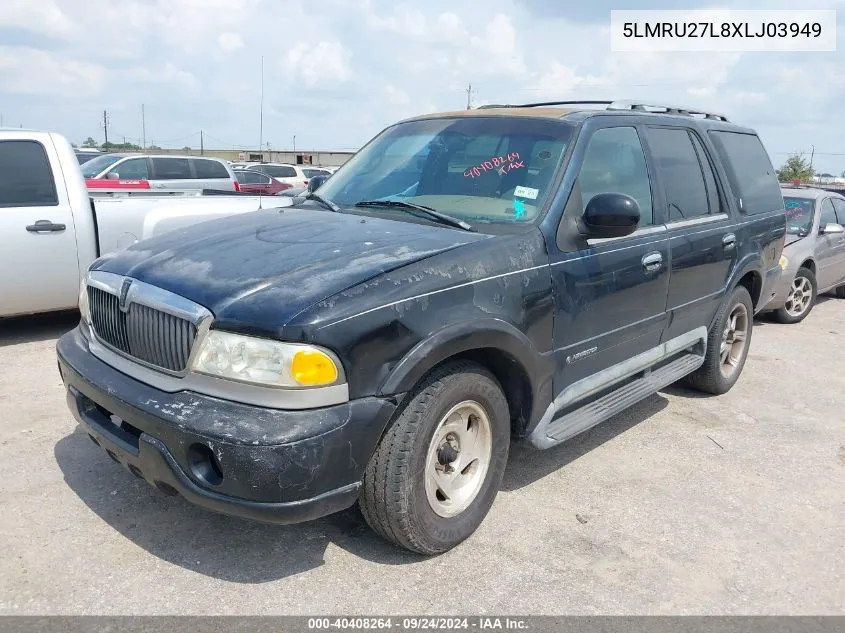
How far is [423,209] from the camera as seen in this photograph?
11.9 ft

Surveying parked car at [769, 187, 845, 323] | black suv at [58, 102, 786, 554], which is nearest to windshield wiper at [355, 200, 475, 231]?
black suv at [58, 102, 786, 554]

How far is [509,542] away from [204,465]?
1.46 meters

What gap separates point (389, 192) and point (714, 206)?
7.77 feet

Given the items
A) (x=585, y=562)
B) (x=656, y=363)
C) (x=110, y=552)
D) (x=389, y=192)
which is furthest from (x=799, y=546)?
(x=110, y=552)

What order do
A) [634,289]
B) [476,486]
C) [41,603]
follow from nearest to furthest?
[41,603] → [476,486] → [634,289]

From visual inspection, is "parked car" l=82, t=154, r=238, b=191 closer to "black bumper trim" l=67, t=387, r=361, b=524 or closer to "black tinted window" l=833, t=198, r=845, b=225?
"black tinted window" l=833, t=198, r=845, b=225

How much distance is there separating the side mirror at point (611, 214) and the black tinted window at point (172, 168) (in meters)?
12.5

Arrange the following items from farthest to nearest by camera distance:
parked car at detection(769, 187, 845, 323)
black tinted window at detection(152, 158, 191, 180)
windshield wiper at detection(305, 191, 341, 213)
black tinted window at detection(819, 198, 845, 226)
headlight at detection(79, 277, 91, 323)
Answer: black tinted window at detection(152, 158, 191, 180) < black tinted window at detection(819, 198, 845, 226) < parked car at detection(769, 187, 845, 323) < windshield wiper at detection(305, 191, 341, 213) < headlight at detection(79, 277, 91, 323)

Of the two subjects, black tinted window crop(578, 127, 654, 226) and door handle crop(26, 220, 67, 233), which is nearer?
black tinted window crop(578, 127, 654, 226)

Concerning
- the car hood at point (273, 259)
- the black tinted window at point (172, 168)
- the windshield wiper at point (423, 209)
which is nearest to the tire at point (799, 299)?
the windshield wiper at point (423, 209)

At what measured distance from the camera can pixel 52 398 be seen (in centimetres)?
480

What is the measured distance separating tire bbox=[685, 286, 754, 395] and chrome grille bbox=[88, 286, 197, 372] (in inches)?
151

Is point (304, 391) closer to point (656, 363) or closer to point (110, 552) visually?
point (110, 552)

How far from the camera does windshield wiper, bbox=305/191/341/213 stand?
396 cm
